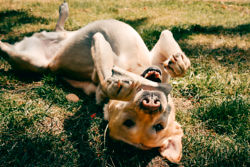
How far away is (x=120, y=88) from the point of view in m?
1.84

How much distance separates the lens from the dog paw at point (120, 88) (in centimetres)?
182

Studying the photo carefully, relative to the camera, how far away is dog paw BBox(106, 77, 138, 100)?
182cm

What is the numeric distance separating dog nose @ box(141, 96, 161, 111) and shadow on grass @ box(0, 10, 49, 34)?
171 inches

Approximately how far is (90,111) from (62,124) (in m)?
0.41

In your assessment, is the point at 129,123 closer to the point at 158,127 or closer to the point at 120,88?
the point at 158,127

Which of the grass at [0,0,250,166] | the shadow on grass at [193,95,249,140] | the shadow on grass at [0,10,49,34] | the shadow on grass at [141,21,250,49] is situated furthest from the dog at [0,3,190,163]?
the shadow on grass at [141,21,250,49]

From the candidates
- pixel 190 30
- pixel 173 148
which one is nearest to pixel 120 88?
pixel 173 148

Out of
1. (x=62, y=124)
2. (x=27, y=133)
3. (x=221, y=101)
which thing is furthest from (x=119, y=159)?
(x=221, y=101)

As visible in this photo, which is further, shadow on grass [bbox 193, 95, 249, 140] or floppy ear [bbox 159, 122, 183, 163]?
shadow on grass [bbox 193, 95, 249, 140]

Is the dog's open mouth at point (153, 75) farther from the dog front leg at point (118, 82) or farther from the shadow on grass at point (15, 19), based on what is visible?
the shadow on grass at point (15, 19)

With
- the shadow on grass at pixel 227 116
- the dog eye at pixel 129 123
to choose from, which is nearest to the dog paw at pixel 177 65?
the dog eye at pixel 129 123

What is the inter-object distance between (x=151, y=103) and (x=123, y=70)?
395 mm

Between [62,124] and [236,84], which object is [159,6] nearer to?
[236,84]

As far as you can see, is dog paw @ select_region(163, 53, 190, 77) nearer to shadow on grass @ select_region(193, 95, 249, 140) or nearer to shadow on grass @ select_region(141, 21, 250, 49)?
shadow on grass @ select_region(193, 95, 249, 140)
